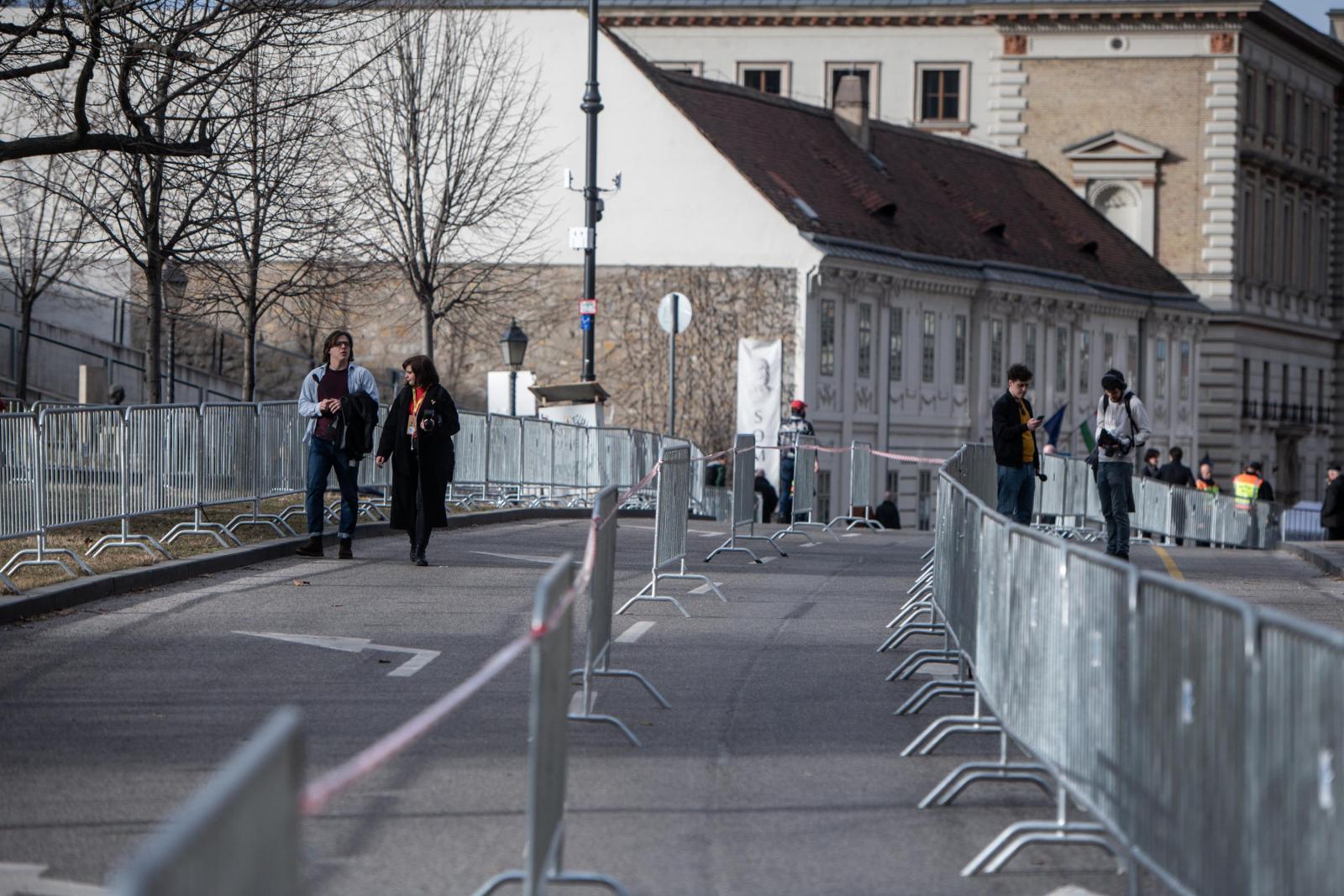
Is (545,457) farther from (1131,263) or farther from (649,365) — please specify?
(1131,263)

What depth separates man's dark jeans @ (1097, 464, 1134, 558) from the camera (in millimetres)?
20844

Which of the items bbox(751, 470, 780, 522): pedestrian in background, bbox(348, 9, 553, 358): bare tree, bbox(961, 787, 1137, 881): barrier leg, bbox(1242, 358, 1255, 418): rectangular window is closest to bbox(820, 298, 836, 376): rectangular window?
bbox(348, 9, 553, 358): bare tree

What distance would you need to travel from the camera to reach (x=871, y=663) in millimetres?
13492

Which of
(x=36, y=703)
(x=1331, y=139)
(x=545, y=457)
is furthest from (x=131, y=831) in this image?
(x=1331, y=139)

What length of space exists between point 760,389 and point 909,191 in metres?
12.4

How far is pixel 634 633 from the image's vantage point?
1460cm

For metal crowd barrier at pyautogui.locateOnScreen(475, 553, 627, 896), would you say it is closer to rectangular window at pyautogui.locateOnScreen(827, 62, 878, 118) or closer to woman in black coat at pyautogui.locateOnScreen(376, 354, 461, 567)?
woman in black coat at pyautogui.locateOnScreen(376, 354, 461, 567)

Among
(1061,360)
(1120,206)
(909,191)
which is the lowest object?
(1061,360)

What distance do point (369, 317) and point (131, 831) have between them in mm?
43448

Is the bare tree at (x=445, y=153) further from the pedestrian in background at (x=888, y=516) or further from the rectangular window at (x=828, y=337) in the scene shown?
the pedestrian in background at (x=888, y=516)

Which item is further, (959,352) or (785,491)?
(959,352)

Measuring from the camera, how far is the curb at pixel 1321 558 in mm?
24892

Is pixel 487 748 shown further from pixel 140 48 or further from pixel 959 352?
pixel 959 352

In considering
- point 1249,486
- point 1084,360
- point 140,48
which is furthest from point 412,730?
point 1084,360
